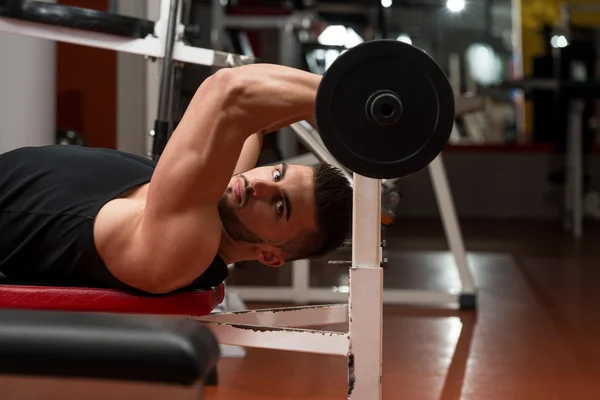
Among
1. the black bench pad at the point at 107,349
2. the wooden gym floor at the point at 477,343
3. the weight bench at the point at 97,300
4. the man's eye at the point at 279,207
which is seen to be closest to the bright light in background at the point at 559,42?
the wooden gym floor at the point at 477,343

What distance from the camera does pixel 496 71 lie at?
6785 millimetres

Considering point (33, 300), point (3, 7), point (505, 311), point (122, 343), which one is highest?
point (3, 7)

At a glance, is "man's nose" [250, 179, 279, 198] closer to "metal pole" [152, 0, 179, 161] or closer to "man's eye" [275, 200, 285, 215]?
"man's eye" [275, 200, 285, 215]

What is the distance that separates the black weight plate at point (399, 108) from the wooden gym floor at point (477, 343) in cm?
94

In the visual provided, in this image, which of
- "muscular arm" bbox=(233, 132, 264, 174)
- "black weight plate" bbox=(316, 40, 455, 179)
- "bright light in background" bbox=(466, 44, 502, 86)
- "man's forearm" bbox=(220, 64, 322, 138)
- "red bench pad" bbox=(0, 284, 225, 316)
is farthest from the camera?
"bright light in background" bbox=(466, 44, 502, 86)

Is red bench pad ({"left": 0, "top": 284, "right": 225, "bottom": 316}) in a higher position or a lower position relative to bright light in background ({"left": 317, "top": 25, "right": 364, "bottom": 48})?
lower

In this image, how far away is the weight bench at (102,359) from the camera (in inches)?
24.2

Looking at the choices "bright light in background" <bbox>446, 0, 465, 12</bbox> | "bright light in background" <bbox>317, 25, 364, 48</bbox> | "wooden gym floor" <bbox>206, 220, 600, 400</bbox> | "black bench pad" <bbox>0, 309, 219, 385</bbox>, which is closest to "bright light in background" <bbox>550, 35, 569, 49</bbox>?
"bright light in background" <bbox>446, 0, 465, 12</bbox>

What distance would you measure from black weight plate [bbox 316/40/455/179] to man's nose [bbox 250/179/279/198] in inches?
13.8

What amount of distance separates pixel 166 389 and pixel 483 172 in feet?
20.2

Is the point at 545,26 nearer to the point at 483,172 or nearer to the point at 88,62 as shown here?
the point at 483,172

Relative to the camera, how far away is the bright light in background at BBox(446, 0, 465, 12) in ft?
22.5

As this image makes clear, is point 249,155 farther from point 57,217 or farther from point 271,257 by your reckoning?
point 57,217

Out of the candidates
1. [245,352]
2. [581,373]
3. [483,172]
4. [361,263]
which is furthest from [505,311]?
[483,172]
